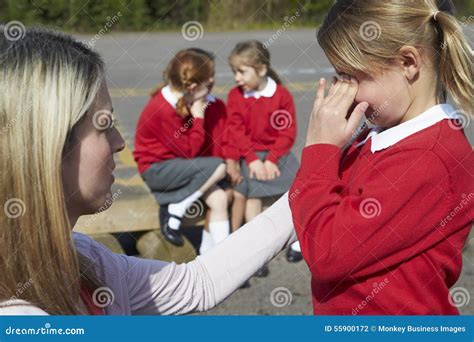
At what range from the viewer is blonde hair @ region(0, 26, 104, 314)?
154 centimetres

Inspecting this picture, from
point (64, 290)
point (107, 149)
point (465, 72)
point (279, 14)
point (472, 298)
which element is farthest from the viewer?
point (279, 14)

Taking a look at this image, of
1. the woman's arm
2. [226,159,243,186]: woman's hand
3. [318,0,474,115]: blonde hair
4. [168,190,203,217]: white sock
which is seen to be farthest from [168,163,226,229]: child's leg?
[318,0,474,115]: blonde hair

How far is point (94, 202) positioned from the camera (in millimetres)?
1766

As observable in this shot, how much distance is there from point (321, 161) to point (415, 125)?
9.8 inches

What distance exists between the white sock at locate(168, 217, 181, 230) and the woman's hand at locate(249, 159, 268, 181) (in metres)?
0.60

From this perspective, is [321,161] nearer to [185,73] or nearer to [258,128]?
[185,73]

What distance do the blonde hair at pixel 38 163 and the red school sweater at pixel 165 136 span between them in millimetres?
3542

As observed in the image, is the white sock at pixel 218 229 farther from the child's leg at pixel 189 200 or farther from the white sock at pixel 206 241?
the child's leg at pixel 189 200

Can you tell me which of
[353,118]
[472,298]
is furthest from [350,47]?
[472,298]

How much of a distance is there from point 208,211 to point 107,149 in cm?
343

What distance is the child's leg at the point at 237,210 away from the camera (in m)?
5.24

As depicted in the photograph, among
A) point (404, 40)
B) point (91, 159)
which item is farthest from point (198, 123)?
point (91, 159)

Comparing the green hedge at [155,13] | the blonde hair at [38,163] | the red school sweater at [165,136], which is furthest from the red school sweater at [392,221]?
the green hedge at [155,13]

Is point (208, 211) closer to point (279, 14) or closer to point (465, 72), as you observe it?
point (465, 72)
